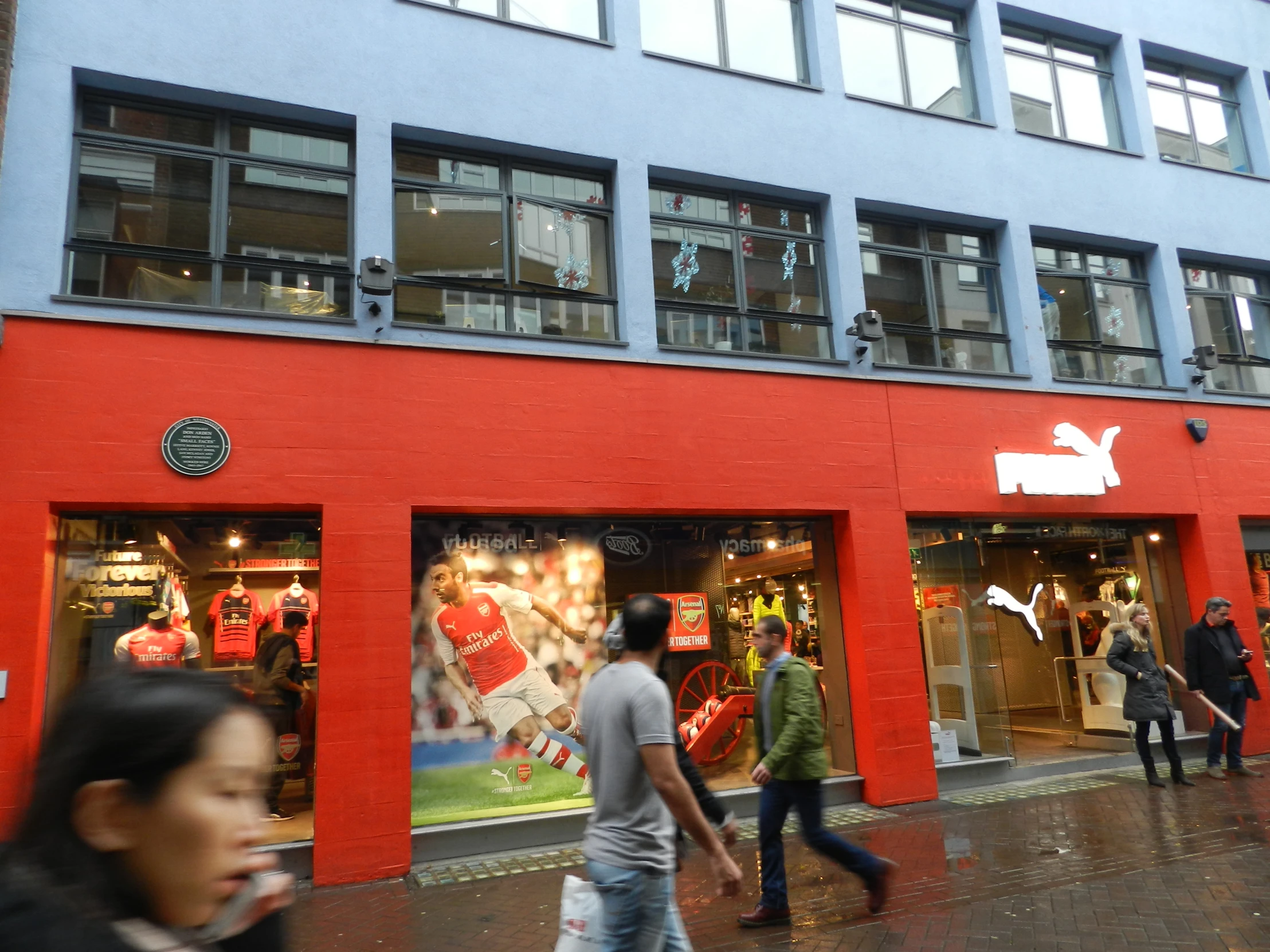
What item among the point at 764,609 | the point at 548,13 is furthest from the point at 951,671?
the point at 548,13

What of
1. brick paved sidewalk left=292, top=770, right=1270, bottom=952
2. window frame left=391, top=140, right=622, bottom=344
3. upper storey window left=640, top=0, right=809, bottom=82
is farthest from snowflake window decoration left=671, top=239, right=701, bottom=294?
brick paved sidewalk left=292, top=770, right=1270, bottom=952

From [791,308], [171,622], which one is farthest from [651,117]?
[171,622]

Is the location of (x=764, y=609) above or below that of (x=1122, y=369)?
below

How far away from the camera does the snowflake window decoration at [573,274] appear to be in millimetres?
9727

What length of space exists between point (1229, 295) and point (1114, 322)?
2.43 meters

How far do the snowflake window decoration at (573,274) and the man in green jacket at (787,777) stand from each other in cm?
506

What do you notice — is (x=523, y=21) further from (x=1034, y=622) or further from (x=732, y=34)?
(x=1034, y=622)

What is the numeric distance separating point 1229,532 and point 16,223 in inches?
555

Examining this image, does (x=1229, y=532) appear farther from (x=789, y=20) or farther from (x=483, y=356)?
(x=483, y=356)

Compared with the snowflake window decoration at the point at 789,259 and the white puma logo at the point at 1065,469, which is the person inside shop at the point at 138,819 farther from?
the white puma logo at the point at 1065,469

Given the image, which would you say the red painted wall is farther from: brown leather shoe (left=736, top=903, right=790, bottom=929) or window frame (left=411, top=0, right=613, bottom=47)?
window frame (left=411, top=0, right=613, bottom=47)

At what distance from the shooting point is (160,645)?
7.80 meters

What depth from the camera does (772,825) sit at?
583 centimetres

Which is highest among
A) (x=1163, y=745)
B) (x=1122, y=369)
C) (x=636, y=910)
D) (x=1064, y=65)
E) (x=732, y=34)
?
(x=1064, y=65)
